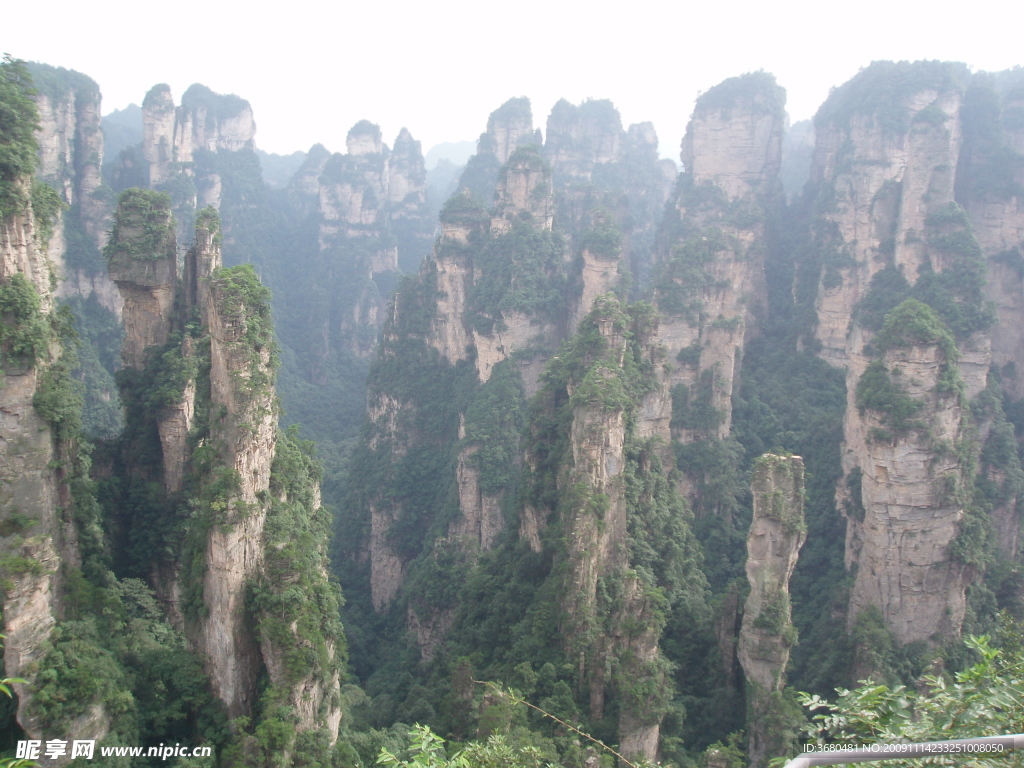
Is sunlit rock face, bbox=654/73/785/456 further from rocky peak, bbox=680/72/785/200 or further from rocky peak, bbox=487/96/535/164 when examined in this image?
rocky peak, bbox=487/96/535/164

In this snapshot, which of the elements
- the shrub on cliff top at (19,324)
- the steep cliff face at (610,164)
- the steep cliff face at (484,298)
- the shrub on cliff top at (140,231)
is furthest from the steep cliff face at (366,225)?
the shrub on cliff top at (19,324)

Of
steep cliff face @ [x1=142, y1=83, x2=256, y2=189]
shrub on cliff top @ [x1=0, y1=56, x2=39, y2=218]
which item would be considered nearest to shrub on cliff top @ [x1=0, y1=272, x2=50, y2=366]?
shrub on cliff top @ [x1=0, y1=56, x2=39, y2=218]

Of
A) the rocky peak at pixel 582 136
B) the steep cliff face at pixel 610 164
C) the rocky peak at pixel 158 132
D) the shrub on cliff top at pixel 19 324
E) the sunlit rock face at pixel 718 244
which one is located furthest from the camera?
the rocky peak at pixel 158 132

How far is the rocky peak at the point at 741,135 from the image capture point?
58.1 m

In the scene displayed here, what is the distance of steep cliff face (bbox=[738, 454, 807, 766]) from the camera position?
21828 mm

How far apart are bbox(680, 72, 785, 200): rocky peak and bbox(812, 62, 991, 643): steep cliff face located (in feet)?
16.1

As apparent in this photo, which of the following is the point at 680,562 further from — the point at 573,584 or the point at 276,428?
the point at 276,428

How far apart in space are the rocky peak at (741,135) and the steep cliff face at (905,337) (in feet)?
16.1

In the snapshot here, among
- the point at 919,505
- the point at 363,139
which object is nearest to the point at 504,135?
the point at 363,139

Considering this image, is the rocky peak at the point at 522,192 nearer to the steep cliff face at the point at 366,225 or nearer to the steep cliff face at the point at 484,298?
the steep cliff face at the point at 484,298

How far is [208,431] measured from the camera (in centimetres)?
2033

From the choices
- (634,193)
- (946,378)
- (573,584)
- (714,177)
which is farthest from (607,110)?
(573,584)

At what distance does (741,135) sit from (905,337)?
3621cm

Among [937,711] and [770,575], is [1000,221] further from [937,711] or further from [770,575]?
[937,711]
